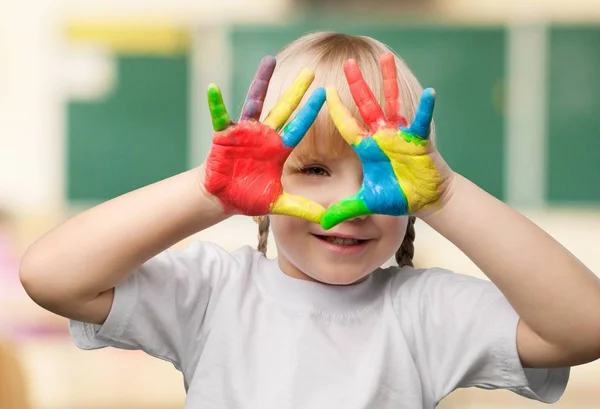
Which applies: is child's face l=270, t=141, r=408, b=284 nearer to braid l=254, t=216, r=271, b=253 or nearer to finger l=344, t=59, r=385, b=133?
finger l=344, t=59, r=385, b=133

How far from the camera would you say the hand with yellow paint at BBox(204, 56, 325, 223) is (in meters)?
1.04

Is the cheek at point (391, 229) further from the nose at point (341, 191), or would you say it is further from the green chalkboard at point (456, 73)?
the green chalkboard at point (456, 73)

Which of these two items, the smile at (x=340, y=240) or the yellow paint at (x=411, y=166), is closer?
the yellow paint at (x=411, y=166)

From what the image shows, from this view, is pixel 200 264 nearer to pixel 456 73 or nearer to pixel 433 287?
pixel 433 287

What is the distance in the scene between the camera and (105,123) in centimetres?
560

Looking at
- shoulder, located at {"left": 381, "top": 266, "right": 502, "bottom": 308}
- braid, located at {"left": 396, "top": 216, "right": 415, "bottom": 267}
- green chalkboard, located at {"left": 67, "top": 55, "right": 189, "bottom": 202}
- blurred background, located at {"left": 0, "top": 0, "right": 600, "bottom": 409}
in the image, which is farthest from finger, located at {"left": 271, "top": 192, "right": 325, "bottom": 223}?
green chalkboard, located at {"left": 67, "top": 55, "right": 189, "bottom": 202}

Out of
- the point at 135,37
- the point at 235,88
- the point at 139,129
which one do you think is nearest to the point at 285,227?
the point at 235,88

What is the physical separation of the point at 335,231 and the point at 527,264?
22 cm

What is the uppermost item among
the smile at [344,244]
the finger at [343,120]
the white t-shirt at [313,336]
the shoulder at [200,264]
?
the finger at [343,120]

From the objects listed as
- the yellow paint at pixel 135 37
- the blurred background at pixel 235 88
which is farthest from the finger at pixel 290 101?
the yellow paint at pixel 135 37

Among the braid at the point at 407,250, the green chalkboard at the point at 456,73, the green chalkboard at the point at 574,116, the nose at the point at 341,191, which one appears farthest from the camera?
the green chalkboard at the point at 574,116

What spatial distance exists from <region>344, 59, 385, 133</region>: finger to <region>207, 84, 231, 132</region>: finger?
0.46 feet

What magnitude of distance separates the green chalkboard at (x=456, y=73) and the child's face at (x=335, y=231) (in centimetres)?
425

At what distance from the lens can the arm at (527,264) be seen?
3.44 ft
